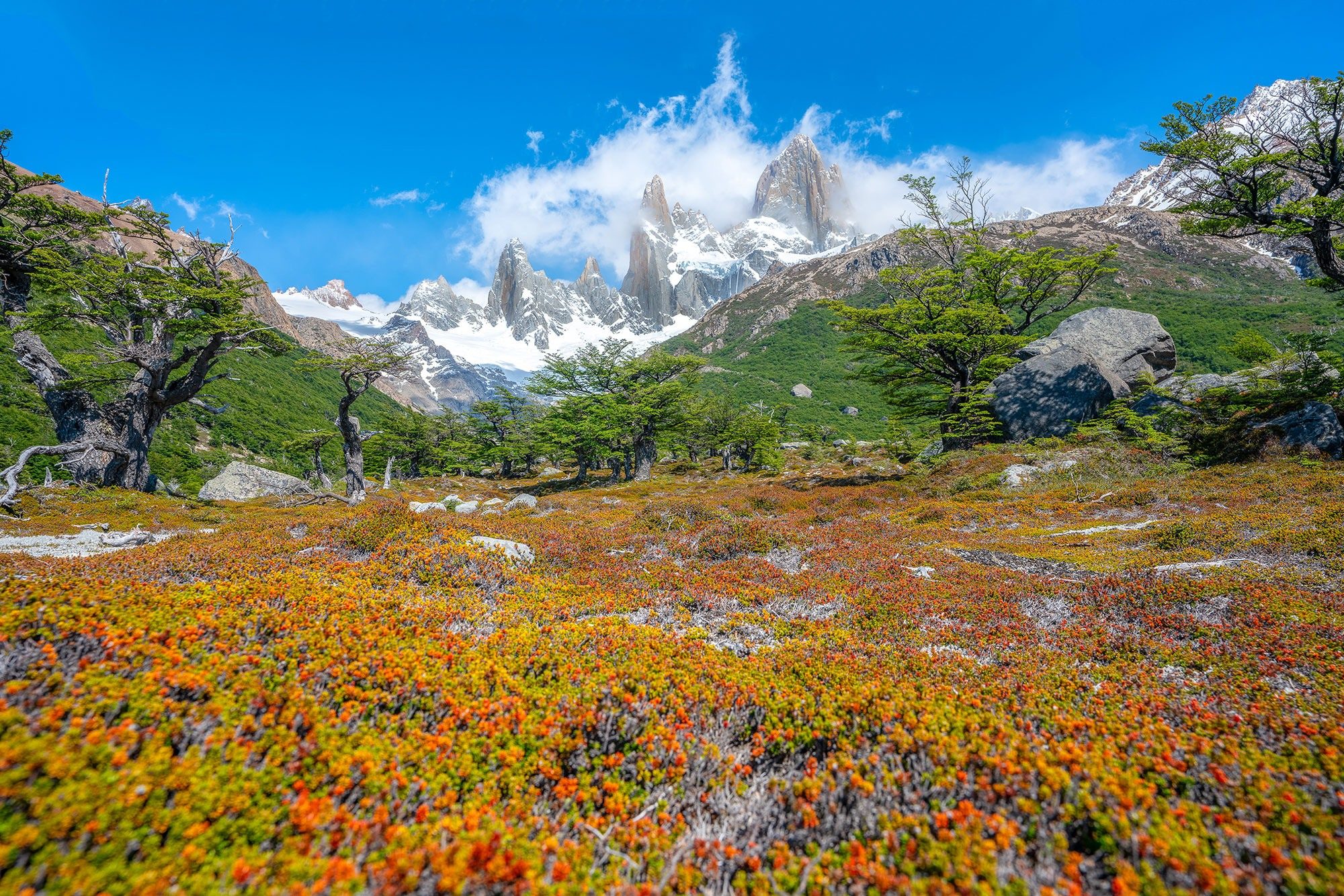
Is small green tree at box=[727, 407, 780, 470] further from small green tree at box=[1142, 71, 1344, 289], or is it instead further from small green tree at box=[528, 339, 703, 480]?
small green tree at box=[1142, 71, 1344, 289]

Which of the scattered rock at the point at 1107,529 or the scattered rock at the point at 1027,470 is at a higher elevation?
the scattered rock at the point at 1027,470

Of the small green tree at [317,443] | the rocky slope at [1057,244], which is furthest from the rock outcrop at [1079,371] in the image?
the rocky slope at [1057,244]

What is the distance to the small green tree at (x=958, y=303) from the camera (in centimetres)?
2438

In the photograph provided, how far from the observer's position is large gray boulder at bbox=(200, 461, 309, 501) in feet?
100

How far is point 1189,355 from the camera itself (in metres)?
68.2

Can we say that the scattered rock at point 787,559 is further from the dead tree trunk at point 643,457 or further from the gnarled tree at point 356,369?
the dead tree trunk at point 643,457

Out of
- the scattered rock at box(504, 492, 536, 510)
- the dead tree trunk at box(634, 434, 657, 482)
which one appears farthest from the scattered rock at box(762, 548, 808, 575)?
the dead tree trunk at box(634, 434, 657, 482)

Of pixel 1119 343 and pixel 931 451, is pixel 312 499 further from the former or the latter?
pixel 1119 343

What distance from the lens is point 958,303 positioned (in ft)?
84.5

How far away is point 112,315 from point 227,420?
1642 inches

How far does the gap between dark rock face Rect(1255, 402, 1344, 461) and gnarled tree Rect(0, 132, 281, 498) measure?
3812 cm

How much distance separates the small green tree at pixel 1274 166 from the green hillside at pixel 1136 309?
4414 cm

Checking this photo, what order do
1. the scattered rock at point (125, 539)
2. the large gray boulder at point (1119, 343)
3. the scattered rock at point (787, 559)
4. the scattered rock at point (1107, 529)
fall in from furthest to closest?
the large gray boulder at point (1119, 343) → the scattered rock at point (1107, 529) → the scattered rock at point (125, 539) → the scattered rock at point (787, 559)

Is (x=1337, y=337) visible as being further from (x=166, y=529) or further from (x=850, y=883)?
(x=166, y=529)
